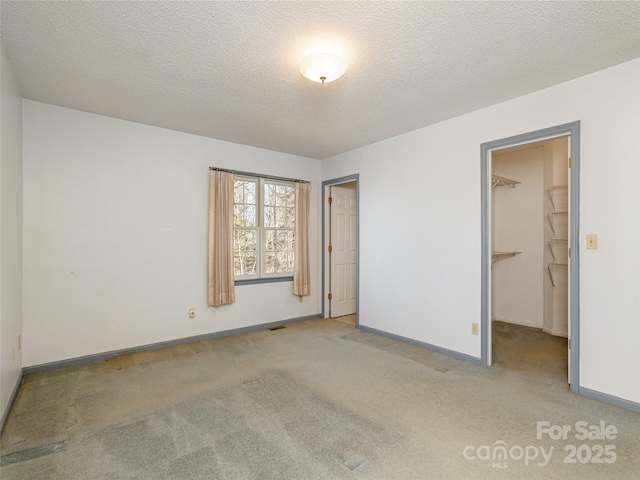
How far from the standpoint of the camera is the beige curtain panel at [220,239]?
4.20m

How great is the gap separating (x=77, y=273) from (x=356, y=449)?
125 inches

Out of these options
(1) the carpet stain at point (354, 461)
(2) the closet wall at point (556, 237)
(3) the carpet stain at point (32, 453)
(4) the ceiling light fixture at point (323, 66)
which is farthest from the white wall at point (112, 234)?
(2) the closet wall at point (556, 237)

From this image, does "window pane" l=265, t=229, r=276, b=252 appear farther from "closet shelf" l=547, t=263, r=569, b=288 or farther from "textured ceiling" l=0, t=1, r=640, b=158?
"closet shelf" l=547, t=263, r=569, b=288

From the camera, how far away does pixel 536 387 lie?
2785 mm

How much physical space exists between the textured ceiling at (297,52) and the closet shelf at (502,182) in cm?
140

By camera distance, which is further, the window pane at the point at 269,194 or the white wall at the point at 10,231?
the window pane at the point at 269,194

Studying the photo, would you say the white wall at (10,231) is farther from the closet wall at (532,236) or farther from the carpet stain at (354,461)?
the closet wall at (532,236)

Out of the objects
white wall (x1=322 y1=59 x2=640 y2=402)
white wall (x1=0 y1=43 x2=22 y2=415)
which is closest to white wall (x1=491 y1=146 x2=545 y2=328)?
white wall (x1=322 y1=59 x2=640 y2=402)

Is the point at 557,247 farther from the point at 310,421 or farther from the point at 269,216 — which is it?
the point at 310,421

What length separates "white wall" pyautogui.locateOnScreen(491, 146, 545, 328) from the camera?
15.5 feet

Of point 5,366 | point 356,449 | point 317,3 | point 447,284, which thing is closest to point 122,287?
point 5,366

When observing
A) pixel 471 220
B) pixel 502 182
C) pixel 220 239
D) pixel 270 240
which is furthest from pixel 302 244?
pixel 502 182

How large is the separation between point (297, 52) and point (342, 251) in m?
3.58

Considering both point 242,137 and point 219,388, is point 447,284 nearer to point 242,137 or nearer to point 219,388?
point 219,388
